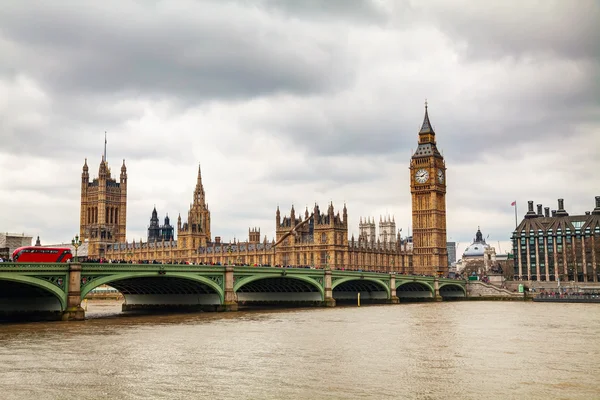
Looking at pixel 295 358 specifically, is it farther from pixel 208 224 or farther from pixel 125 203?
pixel 125 203

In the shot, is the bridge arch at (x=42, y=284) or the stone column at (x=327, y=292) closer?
the bridge arch at (x=42, y=284)

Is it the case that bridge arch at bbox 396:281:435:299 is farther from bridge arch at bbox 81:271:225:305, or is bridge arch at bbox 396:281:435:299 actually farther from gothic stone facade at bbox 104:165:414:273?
bridge arch at bbox 81:271:225:305

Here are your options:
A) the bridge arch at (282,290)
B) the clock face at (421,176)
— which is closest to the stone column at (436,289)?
the bridge arch at (282,290)

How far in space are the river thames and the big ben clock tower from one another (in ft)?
315

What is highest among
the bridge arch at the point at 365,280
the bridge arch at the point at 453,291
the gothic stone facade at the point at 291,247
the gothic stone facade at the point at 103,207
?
the gothic stone facade at the point at 103,207

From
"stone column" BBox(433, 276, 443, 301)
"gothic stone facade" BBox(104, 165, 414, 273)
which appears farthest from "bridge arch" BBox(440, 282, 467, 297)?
"gothic stone facade" BBox(104, 165, 414, 273)

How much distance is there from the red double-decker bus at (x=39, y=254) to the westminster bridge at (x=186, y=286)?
2342 mm

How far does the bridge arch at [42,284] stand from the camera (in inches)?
1902

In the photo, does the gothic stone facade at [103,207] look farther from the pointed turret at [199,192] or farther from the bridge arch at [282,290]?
the bridge arch at [282,290]

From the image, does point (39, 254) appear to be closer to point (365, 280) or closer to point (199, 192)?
point (365, 280)

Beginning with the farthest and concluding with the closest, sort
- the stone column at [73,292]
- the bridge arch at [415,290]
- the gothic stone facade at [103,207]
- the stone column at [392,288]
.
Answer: the gothic stone facade at [103,207] < the bridge arch at [415,290] < the stone column at [392,288] < the stone column at [73,292]

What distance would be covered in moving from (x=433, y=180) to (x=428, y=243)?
43.8 ft

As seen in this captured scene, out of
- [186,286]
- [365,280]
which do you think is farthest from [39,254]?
[365,280]

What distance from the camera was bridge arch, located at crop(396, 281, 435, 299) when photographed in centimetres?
11138
